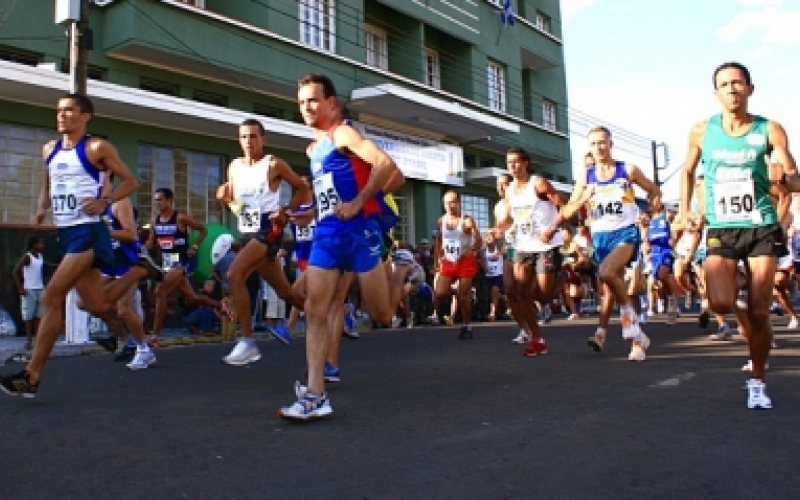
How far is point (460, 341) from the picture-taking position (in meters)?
10.4

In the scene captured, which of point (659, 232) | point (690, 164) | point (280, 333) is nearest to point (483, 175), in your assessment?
point (659, 232)

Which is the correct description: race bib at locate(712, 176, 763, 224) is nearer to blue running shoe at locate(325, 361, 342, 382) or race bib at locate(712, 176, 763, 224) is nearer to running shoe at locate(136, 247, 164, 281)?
blue running shoe at locate(325, 361, 342, 382)

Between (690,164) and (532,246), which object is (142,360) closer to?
(532,246)

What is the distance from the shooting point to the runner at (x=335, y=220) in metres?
4.41

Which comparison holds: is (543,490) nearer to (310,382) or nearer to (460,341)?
(310,382)

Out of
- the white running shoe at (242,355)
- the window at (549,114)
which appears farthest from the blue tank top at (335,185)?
the window at (549,114)

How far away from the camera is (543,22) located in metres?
32.6

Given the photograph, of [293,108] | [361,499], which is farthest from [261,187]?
[293,108]

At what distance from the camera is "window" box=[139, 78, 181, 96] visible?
16.3 meters

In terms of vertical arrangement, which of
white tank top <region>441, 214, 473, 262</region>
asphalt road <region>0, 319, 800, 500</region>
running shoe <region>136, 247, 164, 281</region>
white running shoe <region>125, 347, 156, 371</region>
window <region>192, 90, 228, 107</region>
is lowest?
asphalt road <region>0, 319, 800, 500</region>

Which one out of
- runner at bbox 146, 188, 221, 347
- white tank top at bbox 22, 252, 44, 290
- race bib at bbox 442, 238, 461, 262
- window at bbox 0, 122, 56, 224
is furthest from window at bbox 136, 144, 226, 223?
race bib at bbox 442, 238, 461, 262

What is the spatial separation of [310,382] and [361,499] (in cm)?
161

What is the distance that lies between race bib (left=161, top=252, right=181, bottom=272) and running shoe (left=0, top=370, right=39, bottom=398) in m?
4.33

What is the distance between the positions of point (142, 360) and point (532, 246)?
421 centimetres
